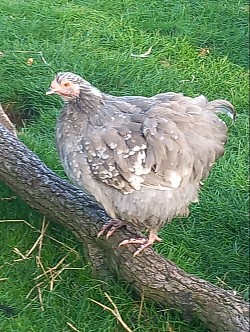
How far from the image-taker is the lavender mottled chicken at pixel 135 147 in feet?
6.66

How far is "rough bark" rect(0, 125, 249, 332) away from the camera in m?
2.03

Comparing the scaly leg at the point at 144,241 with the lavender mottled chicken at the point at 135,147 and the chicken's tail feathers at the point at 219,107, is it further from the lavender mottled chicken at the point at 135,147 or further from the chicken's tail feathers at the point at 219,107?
the chicken's tail feathers at the point at 219,107

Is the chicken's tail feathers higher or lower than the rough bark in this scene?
higher

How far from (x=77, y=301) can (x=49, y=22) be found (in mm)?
968

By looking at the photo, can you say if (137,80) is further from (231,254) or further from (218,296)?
(218,296)

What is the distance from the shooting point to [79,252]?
7.64 ft

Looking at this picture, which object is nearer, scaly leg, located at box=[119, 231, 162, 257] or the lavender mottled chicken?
the lavender mottled chicken

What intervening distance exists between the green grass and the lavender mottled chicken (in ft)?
0.94

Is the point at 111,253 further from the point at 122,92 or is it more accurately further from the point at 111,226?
the point at 122,92

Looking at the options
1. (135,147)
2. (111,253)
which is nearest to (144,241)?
(111,253)

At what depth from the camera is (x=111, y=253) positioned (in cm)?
222

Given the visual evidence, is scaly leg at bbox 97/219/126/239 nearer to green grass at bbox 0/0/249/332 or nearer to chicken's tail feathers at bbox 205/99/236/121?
green grass at bbox 0/0/249/332

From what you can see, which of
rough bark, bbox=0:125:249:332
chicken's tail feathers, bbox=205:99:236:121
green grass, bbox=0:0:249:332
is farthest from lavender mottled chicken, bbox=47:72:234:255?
green grass, bbox=0:0:249:332

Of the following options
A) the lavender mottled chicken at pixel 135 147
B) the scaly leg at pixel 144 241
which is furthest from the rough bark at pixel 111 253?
the lavender mottled chicken at pixel 135 147
